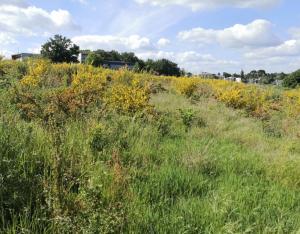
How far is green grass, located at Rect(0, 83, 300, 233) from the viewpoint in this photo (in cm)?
324

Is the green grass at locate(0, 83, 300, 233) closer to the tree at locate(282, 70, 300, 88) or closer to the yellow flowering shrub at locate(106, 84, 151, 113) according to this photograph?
the yellow flowering shrub at locate(106, 84, 151, 113)

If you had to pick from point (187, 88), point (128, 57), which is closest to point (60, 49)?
point (128, 57)

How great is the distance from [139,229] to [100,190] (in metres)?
0.59

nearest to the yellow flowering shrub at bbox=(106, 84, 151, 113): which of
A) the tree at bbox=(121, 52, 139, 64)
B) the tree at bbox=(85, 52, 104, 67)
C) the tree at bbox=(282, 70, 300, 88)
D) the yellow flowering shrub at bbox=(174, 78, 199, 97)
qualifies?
the tree at bbox=(85, 52, 104, 67)

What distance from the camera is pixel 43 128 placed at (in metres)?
4.91

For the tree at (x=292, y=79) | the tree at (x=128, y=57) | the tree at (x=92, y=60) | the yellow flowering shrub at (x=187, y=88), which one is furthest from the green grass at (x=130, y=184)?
the tree at (x=128, y=57)

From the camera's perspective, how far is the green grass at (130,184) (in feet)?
10.6

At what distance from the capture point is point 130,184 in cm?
400

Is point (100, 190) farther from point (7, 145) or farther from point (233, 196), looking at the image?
point (233, 196)

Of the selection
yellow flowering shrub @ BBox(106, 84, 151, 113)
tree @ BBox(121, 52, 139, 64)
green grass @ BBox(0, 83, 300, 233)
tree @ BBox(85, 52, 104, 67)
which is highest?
tree @ BBox(121, 52, 139, 64)

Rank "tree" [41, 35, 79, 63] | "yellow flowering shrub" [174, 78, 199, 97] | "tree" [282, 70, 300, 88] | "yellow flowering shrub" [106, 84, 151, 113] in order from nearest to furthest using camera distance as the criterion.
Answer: "yellow flowering shrub" [106, 84, 151, 113], "yellow flowering shrub" [174, 78, 199, 97], "tree" [282, 70, 300, 88], "tree" [41, 35, 79, 63]

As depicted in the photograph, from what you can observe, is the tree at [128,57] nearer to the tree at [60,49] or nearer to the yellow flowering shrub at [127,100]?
the tree at [60,49]

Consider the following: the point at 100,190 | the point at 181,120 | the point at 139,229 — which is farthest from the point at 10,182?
the point at 181,120

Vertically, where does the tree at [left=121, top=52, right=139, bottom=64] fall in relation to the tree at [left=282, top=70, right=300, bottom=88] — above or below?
above
